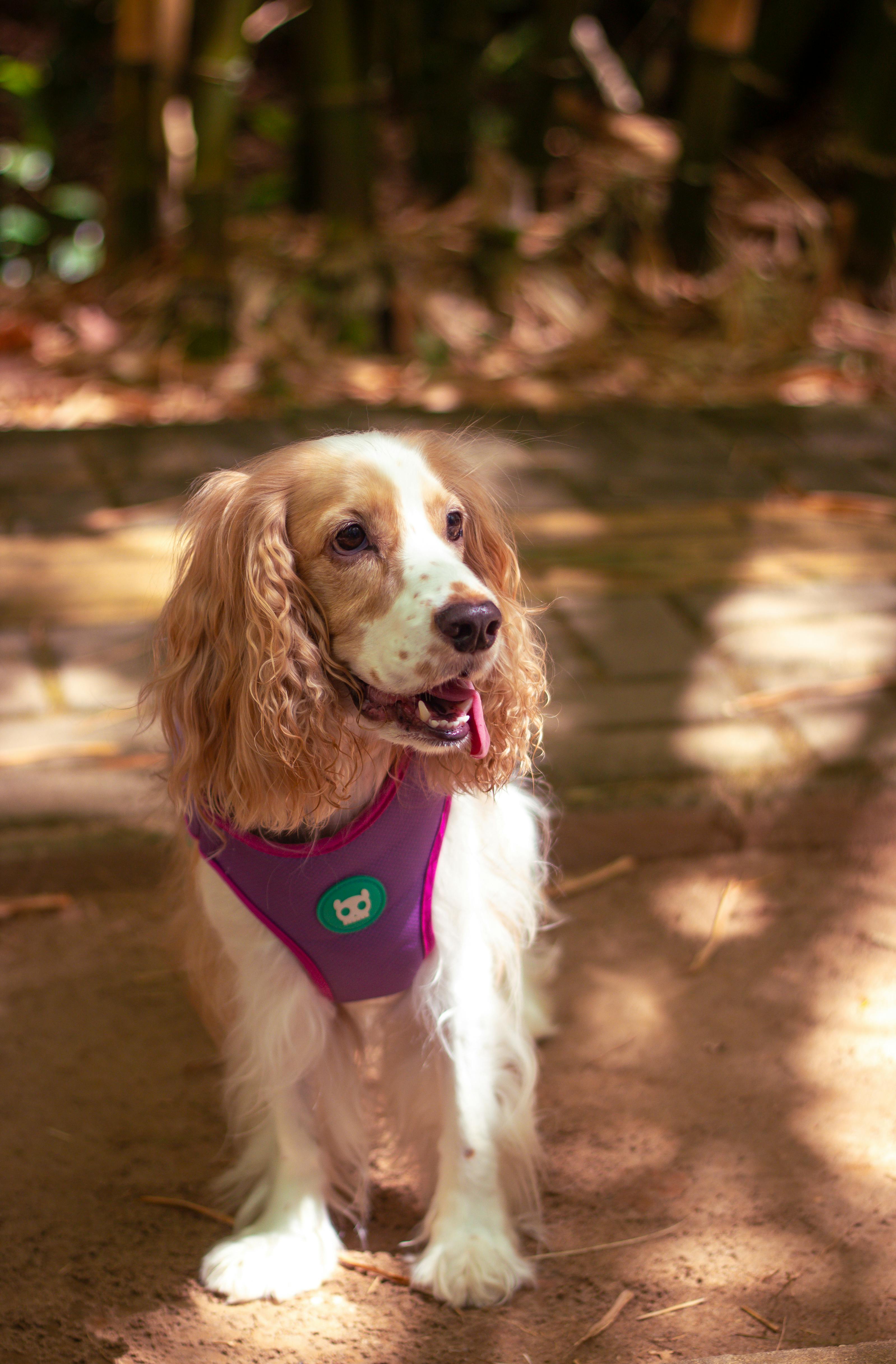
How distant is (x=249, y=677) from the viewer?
6.06ft

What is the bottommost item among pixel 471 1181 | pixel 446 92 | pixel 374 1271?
pixel 374 1271

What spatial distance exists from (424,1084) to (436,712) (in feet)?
2.51

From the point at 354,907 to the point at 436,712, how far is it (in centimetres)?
35

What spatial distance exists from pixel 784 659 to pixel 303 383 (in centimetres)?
270

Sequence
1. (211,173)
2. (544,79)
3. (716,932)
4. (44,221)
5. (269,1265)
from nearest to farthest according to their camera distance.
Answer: (269,1265) < (716,932) < (211,173) < (544,79) < (44,221)

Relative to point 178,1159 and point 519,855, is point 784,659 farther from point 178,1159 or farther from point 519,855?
point 178,1159


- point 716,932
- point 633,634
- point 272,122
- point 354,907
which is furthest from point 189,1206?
point 272,122

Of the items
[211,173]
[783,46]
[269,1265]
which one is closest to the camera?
[269,1265]

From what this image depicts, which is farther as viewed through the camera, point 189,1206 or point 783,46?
point 783,46

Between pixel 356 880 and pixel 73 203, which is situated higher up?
pixel 73 203

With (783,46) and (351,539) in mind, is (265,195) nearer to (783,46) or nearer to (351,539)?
(783,46)

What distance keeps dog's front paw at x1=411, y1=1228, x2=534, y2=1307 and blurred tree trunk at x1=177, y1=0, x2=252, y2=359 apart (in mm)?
4233

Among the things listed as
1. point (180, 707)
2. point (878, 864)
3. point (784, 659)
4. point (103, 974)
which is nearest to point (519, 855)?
point (180, 707)

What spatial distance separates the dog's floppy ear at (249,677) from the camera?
1835mm
